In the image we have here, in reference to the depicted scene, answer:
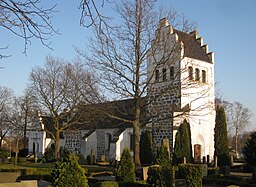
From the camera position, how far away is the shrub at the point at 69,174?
1001 centimetres

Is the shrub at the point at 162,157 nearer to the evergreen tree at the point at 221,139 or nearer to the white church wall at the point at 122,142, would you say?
the evergreen tree at the point at 221,139

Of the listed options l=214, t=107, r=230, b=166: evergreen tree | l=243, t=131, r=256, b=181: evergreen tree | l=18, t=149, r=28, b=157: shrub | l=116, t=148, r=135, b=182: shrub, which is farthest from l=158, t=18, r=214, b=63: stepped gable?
l=18, t=149, r=28, b=157: shrub

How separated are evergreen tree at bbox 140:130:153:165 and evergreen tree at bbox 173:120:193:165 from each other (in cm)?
323

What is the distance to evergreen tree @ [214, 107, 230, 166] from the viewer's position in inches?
979

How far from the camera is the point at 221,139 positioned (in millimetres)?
25859

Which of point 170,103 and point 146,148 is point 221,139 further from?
point 146,148

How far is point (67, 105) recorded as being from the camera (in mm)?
28453

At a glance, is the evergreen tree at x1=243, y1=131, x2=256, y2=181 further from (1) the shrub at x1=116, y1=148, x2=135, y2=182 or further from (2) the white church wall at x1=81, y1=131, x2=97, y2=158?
(2) the white church wall at x1=81, y1=131, x2=97, y2=158

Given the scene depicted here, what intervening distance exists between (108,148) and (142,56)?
58.6ft

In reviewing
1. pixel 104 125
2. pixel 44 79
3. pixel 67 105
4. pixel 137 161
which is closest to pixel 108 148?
pixel 104 125

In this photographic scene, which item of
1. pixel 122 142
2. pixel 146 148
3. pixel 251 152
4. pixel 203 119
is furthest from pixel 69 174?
pixel 122 142

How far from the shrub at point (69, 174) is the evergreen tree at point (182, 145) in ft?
45.9

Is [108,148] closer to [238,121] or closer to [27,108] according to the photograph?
[27,108]

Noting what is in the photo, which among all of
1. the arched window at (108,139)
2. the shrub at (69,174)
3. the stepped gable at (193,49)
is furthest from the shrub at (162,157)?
the arched window at (108,139)
